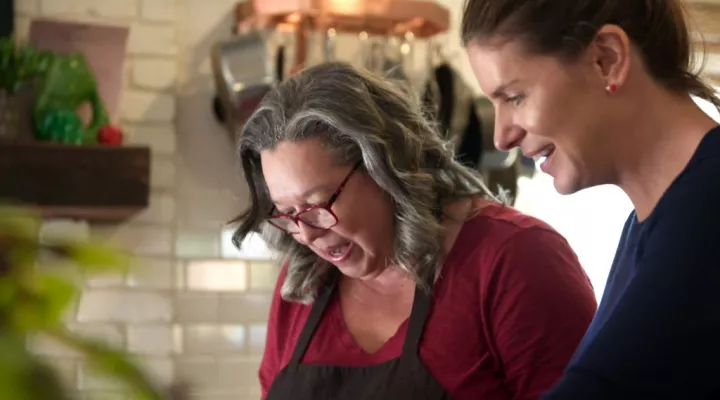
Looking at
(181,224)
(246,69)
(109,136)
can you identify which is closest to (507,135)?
(246,69)

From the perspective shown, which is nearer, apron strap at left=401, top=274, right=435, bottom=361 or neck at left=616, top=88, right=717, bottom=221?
neck at left=616, top=88, right=717, bottom=221

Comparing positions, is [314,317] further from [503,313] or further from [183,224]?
[183,224]

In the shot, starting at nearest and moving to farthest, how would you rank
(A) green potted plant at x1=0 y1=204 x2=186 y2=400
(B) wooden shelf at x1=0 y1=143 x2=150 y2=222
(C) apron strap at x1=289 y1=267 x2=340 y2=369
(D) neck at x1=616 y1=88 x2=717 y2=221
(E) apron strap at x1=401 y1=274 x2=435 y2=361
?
(A) green potted plant at x1=0 y1=204 x2=186 y2=400 < (D) neck at x1=616 y1=88 x2=717 y2=221 < (E) apron strap at x1=401 y1=274 x2=435 y2=361 < (C) apron strap at x1=289 y1=267 x2=340 y2=369 < (B) wooden shelf at x1=0 y1=143 x2=150 y2=222

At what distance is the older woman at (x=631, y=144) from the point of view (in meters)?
0.63

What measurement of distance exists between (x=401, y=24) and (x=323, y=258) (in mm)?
926

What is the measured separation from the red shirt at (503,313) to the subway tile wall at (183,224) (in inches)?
37.1

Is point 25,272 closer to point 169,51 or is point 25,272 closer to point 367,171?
point 367,171

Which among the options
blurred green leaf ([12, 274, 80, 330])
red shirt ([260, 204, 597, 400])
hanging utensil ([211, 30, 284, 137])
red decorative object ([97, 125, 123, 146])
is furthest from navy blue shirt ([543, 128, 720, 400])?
red decorative object ([97, 125, 123, 146])

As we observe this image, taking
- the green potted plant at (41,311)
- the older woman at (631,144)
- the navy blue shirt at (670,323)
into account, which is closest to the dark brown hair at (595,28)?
the older woman at (631,144)

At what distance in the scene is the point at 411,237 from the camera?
48.4 inches

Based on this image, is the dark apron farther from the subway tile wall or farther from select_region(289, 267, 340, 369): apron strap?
A: the subway tile wall

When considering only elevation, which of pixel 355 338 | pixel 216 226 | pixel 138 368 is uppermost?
pixel 138 368

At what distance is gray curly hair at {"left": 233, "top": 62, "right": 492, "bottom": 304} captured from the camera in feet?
3.97

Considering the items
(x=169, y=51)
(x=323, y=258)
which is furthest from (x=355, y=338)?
Answer: (x=169, y=51)
